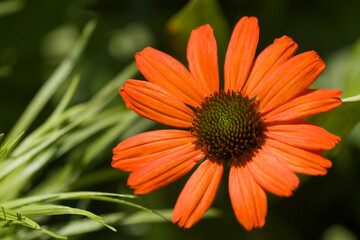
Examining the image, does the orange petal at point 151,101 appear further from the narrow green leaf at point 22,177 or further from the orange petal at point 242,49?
the narrow green leaf at point 22,177

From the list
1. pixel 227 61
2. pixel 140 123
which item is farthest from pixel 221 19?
pixel 140 123

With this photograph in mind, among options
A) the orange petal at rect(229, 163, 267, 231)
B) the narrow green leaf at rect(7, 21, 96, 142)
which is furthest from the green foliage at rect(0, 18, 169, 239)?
the orange petal at rect(229, 163, 267, 231)

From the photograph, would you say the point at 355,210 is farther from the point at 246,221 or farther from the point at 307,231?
the point at 246,221

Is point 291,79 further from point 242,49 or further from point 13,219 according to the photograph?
point 13,219

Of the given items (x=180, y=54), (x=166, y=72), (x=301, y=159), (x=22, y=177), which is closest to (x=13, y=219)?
(x=22, y=177)

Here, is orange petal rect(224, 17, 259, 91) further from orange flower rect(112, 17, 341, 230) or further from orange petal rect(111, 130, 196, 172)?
orange petal rect(111, 130, 196, 172)

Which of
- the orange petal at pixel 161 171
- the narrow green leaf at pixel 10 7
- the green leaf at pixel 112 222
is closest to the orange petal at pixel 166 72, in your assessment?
the orange petal at pixel 161 171
